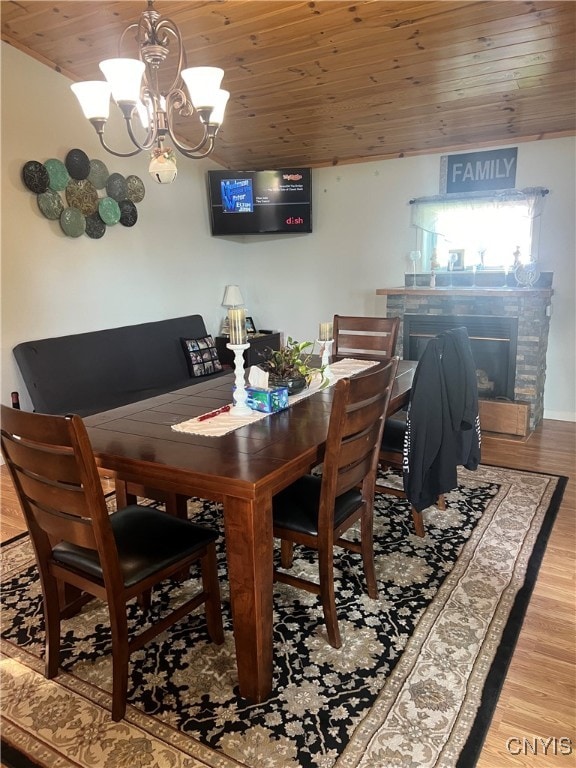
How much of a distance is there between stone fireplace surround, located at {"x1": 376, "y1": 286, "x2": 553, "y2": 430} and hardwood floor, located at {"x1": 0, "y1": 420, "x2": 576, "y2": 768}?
1387mm

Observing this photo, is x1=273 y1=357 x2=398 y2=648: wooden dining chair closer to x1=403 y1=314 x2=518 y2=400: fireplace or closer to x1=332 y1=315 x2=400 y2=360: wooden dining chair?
x1=332 y1=315 x2=400 y2=360: wooden dining chair

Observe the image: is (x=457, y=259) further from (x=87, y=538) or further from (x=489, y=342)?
(x=87, y=538)

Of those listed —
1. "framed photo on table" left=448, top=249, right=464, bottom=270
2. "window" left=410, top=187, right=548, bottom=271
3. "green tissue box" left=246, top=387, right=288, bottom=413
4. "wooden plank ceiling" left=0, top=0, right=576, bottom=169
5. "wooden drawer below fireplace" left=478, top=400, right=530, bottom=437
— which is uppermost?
"wooden plank ceiling" left=0, top=0, right=576, bottom=169

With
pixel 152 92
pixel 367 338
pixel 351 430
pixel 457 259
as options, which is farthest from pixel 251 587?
pixel 457 259

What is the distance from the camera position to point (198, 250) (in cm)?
523

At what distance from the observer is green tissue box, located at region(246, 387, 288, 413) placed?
223 centimetres

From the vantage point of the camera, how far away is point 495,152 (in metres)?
4.30

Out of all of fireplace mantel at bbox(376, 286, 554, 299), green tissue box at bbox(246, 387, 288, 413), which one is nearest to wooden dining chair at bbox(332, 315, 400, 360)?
fireplace mantel at bbox(376, 286, 554, 299)

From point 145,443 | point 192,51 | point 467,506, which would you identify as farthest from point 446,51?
point 145,443

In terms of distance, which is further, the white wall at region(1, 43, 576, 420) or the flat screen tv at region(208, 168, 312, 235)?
the flat screen tv at region(208, 168, 312, 235)

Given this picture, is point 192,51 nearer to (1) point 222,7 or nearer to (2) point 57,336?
(1) point 222,7

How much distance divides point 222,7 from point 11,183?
1765 mm

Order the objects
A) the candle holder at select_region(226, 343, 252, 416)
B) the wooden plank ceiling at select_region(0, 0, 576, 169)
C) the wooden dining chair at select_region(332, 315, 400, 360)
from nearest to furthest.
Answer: the candle holder at select_region(226, 343, 252, 416) → the wooden plank ceiling at select_region(0, 0, 576, 169) → the wooden dining chair at select_region(332, 315, 400, 360)

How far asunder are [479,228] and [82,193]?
3.22 m
